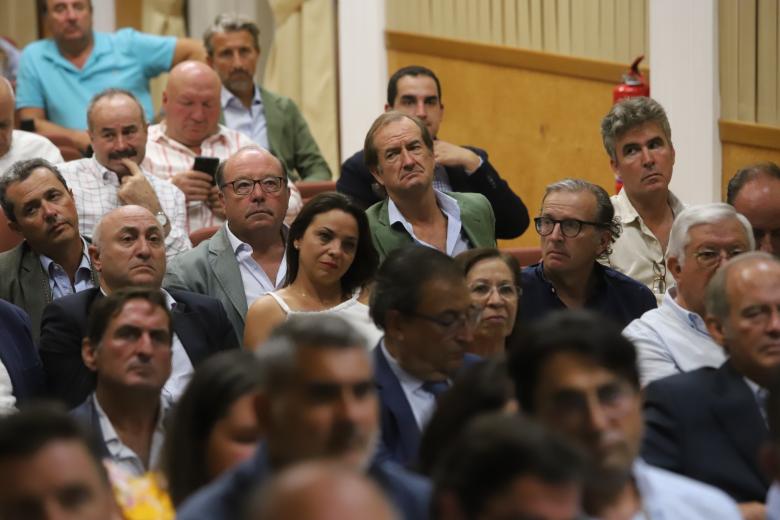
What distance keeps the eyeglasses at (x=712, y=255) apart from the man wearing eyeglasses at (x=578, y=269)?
0.41 m

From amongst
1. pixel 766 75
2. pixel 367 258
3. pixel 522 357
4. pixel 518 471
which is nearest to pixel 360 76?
pixel 766 75

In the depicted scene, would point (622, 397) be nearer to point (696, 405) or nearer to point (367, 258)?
point (696, 405)

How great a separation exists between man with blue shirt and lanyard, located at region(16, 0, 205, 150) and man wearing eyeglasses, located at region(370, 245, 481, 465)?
3114mm

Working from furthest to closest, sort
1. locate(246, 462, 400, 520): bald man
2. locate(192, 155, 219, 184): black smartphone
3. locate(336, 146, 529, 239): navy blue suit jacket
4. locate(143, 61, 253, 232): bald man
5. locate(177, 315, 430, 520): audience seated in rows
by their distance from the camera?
1. locate(143, 61, 253, 232): bald man
2. locate(192, 155, 219, 184): black smartphone
3. locate(336, 146, 529, 239): navy blue suit jacket
4. locate(177, 315, 430, 520): audience seated in rows
5. locate(246, 462, 400, 520): bald man

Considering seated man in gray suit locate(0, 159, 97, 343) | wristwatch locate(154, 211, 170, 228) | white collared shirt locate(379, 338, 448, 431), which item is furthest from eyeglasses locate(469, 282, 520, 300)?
wristwatch locate(154, 211, 170, 228)

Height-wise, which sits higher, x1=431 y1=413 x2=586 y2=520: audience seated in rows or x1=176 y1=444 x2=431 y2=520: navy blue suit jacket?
x1=431 y1=413 x2=586 y2=520: audience seated in rows

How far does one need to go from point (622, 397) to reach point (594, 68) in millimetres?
3734

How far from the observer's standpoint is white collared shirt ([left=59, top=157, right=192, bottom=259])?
448cm

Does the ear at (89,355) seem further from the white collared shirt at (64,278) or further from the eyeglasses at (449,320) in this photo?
the white collared shirt at (64,278)

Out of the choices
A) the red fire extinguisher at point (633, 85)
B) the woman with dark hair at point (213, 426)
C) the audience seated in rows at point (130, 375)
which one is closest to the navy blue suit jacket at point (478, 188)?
the red fire extinguisher at point (633, 85)

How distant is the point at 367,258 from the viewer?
12.4ft

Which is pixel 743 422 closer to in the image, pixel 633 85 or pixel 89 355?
pixel 89 355

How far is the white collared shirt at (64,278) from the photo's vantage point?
3945 mm

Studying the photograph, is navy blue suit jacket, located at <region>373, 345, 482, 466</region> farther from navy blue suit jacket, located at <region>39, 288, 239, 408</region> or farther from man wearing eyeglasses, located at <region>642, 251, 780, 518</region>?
navy blue suit jacket, located at <region>39, 288, 239, 408</region>
